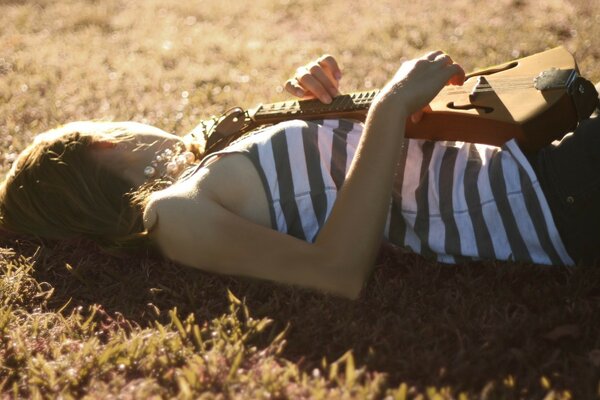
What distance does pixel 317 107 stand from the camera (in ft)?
9.37

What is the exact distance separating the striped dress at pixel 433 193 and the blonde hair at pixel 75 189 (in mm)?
498

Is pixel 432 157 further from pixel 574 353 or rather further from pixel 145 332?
pixel 145 332

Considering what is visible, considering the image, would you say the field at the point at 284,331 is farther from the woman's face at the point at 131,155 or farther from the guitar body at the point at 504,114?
the guitar body at the point at 504,114

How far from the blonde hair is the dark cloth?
1.45 meters

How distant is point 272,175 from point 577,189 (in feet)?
3.35

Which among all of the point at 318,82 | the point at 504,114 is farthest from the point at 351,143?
the point at 504,114

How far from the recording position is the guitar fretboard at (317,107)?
2.78 meters

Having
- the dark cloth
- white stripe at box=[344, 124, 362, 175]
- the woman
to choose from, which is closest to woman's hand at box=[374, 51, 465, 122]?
the woman

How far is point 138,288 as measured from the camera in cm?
272

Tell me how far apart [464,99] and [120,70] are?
3107 mm

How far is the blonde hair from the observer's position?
2.74m

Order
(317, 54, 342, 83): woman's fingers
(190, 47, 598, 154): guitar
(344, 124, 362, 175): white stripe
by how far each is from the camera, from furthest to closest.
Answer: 1. (317, 54, 342, 83): woman's fingers
2. (344, 124, 362, 175): white stripe
3. (190, 47, 598, 154): guitar

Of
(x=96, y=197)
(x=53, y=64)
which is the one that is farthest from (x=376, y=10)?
(x=96, y=197)

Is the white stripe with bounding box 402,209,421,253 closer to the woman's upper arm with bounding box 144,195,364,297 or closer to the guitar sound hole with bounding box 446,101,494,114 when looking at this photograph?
the woman's upper arm with bounding box 144,195,364,297
